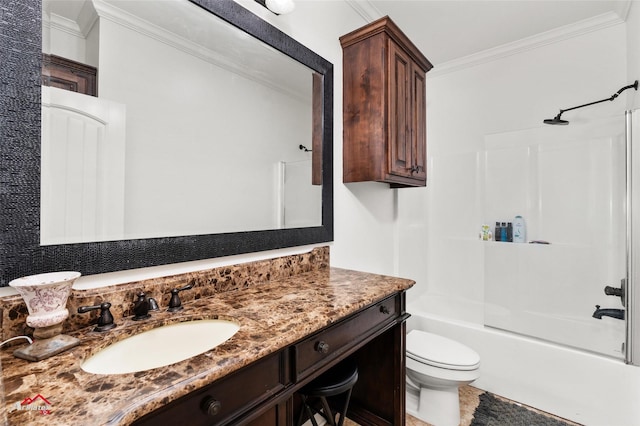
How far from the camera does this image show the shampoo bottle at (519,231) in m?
2.50

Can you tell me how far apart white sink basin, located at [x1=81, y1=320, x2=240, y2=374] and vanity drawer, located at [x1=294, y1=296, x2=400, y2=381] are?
0.23m

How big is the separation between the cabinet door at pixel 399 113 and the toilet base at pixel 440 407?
4.36ft

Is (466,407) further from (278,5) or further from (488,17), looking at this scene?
(488,17)

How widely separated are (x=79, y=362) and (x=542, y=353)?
8.02ft

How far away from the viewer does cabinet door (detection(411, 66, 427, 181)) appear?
6.46 ft

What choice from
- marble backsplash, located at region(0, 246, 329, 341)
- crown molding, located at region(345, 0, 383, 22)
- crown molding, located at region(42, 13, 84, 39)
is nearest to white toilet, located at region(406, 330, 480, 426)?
marble backsplash, located at region(0, 246, 329, 341)

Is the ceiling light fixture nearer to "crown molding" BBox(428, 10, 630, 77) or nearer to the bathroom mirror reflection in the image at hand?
the bathroom mirror reflection

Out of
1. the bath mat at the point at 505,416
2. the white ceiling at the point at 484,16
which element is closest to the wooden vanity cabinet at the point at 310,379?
the bath mat at the point at 505,416

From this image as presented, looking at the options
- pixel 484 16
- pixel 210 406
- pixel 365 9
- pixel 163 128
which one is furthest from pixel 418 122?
pixel 210 406

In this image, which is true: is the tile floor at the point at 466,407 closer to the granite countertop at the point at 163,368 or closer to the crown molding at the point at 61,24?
the granite countertop at the point at 163,368

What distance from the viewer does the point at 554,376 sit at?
1.90m

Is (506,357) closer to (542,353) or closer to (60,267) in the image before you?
(542,353)

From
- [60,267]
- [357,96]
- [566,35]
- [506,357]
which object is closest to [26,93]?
[60,267]

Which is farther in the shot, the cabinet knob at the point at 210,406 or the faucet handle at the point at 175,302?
the faucet handle at the point at 175,302
